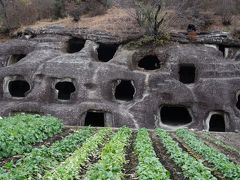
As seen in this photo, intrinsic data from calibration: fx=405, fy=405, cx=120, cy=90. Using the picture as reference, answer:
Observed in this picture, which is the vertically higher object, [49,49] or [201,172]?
[49,49]

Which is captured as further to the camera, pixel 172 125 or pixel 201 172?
pixel 172 125

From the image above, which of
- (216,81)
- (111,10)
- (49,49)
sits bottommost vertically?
(216,81)

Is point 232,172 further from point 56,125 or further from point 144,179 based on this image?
point 56,125

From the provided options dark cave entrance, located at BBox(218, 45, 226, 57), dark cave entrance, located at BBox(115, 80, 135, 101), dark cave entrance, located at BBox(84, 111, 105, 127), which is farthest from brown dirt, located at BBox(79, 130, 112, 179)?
dark cave entrance, located at BBox(218, 45, 226, 57)

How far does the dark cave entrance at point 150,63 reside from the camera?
41.9m

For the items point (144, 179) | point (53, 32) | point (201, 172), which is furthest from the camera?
point (53, 32)

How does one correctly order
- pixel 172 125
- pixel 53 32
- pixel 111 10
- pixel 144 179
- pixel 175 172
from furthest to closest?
pixel 111 10, pixel 53 32, pixel 172 125, pixel 175 172, pixel 144 179

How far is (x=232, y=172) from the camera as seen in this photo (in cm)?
1270

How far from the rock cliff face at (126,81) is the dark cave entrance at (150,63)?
0.61 meters

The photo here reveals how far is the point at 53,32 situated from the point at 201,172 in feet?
106

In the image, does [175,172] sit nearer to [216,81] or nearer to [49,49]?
[216,81]

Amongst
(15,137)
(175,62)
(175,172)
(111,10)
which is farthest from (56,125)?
(111,10)

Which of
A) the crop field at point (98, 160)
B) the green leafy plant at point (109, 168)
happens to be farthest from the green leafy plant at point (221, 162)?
the green leafy plant at point (109, 168)

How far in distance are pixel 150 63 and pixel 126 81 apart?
631 cm
